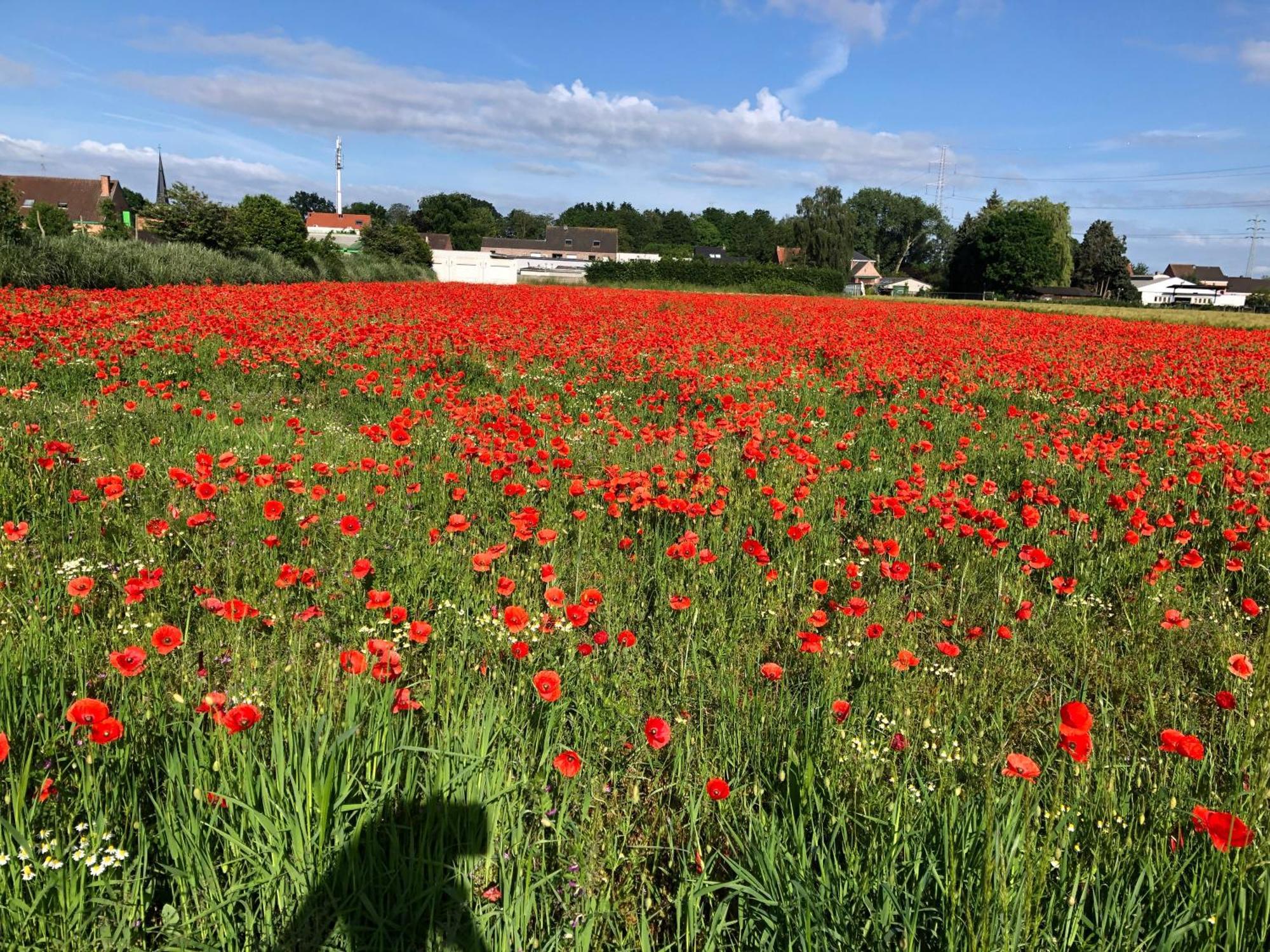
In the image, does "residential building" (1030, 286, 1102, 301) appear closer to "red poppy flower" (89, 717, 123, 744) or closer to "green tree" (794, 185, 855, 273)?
"green tree" (794, 185, 855, 273)

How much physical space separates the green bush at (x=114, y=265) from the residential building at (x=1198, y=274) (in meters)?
151

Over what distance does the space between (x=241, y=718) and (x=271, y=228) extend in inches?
1509

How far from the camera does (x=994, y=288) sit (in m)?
83.1

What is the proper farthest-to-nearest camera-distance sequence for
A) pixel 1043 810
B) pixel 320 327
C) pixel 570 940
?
pixel 320 327
pixel 1043 810
pixel 570 940

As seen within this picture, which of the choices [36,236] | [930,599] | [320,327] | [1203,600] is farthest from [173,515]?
[36,236]

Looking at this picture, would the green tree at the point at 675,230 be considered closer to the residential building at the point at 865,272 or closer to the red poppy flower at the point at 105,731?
the residential building at the point at 865,272

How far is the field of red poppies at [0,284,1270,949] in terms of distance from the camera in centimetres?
171

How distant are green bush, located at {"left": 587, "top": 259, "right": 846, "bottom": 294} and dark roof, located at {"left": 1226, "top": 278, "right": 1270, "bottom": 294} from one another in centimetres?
9996

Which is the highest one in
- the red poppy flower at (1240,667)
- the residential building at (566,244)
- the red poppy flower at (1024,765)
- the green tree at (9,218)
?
the residential building at (566,244)

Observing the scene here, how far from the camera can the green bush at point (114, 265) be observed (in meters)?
16.0

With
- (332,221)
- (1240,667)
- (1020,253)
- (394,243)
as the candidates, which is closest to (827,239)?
(1020,253)

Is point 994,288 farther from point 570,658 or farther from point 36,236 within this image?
point 570,658

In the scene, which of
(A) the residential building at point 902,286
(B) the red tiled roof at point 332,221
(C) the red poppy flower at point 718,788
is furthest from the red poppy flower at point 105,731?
(B) the red tiled roof at point 332,221

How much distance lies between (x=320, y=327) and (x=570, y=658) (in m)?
9.29
